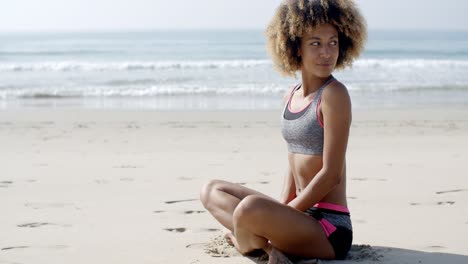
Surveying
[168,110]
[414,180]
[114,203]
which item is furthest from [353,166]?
[168,110]

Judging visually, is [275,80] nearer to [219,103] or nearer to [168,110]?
[219,103]

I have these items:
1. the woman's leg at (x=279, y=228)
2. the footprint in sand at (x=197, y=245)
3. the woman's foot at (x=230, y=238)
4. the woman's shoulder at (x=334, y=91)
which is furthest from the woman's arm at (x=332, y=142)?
the footprint in sand at (x=197, y=245)

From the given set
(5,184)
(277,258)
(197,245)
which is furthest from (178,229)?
(5,184)

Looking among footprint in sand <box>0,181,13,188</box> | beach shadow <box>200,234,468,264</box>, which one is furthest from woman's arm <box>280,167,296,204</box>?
footprint in sand <box>0,181,13,188</box>

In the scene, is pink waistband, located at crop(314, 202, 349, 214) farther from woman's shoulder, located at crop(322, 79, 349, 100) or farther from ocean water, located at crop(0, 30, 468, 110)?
ocean water, located at crop(0, 30, 468, 110)

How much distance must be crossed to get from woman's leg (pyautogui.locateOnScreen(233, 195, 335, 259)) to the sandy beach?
23cm

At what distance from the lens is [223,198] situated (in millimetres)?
3896

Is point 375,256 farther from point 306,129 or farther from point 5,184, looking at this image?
point 5,184

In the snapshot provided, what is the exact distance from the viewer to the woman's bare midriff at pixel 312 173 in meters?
3.66

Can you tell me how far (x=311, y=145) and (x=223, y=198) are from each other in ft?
2.03

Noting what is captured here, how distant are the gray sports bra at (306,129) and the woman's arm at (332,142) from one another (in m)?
0.10

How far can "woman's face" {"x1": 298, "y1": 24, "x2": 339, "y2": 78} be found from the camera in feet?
12.0

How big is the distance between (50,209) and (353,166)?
3130mm

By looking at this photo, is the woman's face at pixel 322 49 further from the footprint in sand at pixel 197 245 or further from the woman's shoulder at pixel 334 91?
the footprint in sand at pixel 197 245
